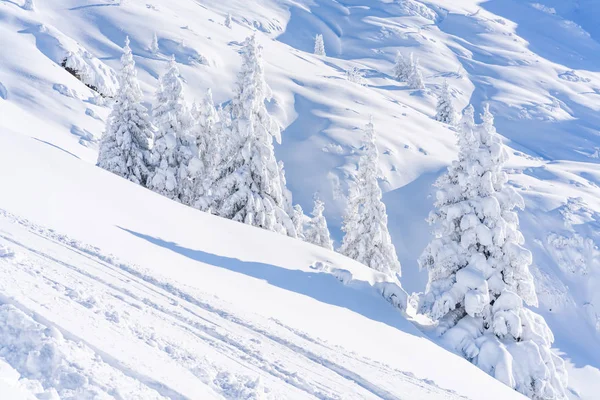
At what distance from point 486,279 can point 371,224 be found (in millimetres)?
12382

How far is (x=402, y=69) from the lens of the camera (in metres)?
117

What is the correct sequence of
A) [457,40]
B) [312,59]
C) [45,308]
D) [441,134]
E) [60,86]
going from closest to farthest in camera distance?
[45,308], [60,86], [441,134], [312,59], [457,40]

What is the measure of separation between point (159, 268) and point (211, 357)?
5.23 metres

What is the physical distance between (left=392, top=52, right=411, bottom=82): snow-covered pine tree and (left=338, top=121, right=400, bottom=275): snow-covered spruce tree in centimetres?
8953

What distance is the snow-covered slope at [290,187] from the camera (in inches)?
381

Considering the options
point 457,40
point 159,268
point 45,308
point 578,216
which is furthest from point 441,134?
point 457,40

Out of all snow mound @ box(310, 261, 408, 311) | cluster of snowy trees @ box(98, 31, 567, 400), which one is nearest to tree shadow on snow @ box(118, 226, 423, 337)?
snow mound @ box(310, 261, 408, 311)

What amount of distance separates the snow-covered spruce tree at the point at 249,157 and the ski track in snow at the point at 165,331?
13.7 m

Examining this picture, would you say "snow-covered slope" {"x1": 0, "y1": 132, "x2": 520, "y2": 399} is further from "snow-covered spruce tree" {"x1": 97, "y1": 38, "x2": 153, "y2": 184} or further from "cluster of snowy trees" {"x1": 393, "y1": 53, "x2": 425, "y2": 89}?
"cluster of snowy trees" {"x1": 393, "y1": 53, "x2": 425, "y2": 89}

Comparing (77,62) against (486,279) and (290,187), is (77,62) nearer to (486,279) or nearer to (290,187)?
(290,187)

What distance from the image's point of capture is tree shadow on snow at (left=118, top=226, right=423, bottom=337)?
1520cm

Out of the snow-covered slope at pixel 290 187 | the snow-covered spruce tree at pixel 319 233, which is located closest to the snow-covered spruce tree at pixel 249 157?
the snow-covered slope at pixel 290 187

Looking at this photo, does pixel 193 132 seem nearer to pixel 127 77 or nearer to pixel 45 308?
pixel 127 77

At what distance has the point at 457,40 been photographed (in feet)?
607
